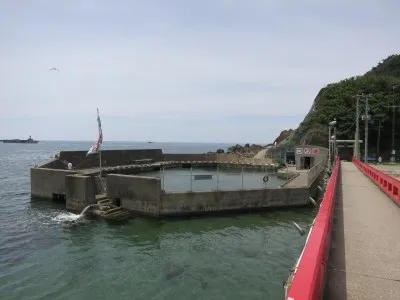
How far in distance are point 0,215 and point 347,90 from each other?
5997 centimetres

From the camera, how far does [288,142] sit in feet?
232

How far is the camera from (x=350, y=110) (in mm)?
59375

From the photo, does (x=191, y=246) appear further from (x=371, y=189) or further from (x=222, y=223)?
(x=371, y=189)

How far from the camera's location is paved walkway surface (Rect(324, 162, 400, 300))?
4.69 meters

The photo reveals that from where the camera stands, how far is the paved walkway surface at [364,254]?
4691 millimetres

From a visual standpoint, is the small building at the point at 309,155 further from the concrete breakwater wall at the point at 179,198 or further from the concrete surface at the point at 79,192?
the concrete surface at the point at 79,192

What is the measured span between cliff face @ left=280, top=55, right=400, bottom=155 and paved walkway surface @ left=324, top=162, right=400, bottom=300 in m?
48.6

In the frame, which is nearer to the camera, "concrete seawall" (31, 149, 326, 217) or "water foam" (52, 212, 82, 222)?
"water foam" (52, 212, 82, 222)

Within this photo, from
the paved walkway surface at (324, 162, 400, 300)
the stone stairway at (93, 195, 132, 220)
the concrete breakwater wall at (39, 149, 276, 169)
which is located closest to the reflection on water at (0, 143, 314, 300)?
the stone stairway at (93, 195, 132, 220)

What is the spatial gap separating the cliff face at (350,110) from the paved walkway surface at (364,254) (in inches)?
1914

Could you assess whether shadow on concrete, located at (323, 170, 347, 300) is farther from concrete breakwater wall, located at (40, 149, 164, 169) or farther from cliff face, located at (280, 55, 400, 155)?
cliff face, located at (280, 55, 400, 155)

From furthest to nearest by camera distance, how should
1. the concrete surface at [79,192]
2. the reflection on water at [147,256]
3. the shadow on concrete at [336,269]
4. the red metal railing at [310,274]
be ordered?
the concrete surface at [79,192] < the reflection on water at [147,256] < the shadow on concrete at [336,269] < the red metal railing at [310,274]

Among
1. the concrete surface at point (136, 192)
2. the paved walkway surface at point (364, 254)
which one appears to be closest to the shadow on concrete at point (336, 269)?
the paved walkway surface at point (364, 254)

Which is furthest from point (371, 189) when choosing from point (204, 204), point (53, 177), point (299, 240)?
point (53, 177)
